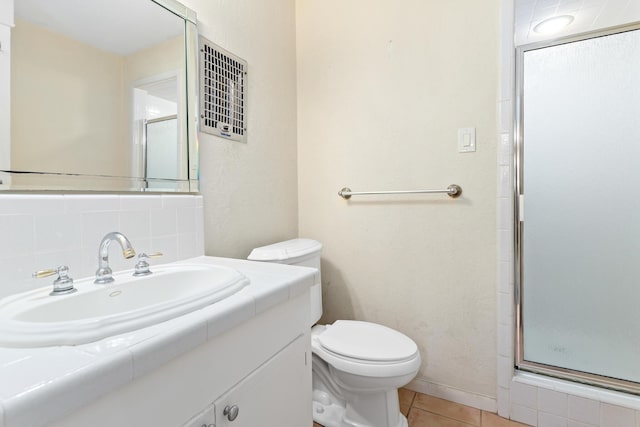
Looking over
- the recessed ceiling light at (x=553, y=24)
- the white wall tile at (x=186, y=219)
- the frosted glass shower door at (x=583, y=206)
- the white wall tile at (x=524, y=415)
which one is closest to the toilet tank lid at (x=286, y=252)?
the white wall tile at (x=186, y=219)

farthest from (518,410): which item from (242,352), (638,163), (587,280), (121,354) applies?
(121,354)

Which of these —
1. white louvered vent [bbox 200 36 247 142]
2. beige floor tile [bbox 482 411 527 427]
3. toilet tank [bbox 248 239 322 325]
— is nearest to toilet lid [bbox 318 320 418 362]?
toilet tank [bbox 248 239 322 325]

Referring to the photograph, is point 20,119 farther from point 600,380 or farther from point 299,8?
point 600,380

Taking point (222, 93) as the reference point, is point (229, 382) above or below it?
below

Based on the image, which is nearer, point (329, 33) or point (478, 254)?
point (478, 254)

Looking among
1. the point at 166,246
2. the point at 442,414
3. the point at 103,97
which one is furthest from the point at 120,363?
the point at 442,414

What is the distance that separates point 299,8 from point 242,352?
1.88m

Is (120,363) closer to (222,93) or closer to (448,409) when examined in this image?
(222,93)

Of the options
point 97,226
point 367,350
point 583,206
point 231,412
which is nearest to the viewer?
point 231,412

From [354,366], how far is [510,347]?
733 mm

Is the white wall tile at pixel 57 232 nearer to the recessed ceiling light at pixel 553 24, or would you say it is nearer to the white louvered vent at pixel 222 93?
the white louvered vent at pixel 222 93

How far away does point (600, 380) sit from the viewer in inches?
49.5

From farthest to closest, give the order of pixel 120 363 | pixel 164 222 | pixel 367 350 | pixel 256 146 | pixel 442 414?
pixel 256 146, pixel 442 414, pixel 367 350, pixel 164 222, pixel 120 363

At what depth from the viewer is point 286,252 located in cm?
133
